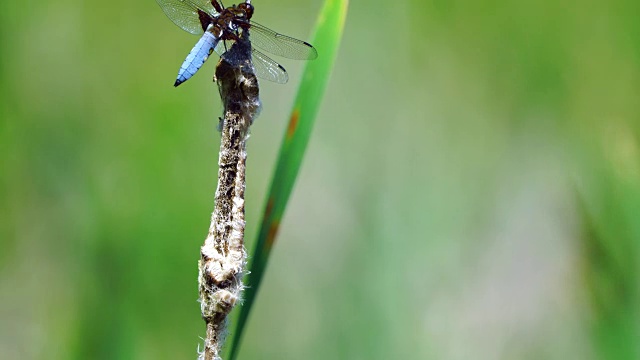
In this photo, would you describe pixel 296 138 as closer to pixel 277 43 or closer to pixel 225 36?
pixel 225 36

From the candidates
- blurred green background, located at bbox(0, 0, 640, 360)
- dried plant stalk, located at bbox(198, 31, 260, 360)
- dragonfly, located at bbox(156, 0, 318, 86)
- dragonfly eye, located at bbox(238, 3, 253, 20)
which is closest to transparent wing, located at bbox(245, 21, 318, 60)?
dragonfly, located at bbox(156, 0, 318, 86)

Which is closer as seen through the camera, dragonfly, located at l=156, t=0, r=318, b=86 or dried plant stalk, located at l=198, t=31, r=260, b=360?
dried plant stalk, located at l=198, t=31, r=260, b=360

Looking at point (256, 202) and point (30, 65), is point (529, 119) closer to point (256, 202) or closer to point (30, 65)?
point (256, 202)

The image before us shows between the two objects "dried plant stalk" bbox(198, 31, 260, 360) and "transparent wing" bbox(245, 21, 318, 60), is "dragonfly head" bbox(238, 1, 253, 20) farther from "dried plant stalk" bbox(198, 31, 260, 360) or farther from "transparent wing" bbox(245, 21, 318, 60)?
"dried plant stalk" bbox(198, 31, 260, 360)

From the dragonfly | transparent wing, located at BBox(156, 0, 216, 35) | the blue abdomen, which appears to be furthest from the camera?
transparent wing, located at BBox(156, 0, 216, 35)

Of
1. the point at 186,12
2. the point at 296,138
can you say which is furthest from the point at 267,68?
the point at 296,138

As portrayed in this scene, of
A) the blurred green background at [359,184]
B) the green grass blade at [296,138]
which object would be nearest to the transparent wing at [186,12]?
the green grass blade at [296,138]
